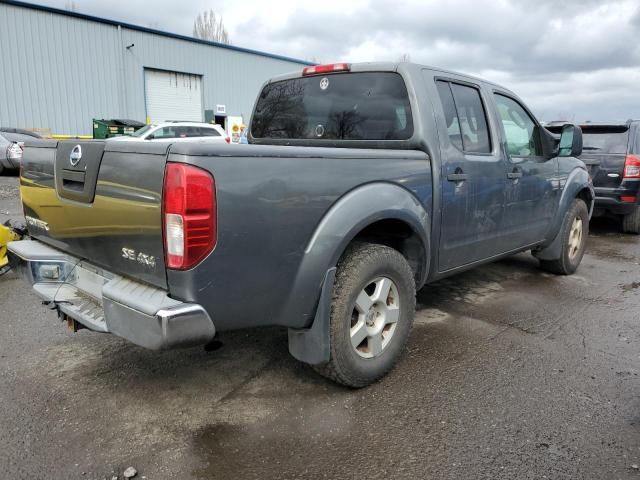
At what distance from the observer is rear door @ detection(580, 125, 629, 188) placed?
7.88m

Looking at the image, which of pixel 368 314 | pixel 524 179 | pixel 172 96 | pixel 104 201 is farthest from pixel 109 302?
pixel 172 96

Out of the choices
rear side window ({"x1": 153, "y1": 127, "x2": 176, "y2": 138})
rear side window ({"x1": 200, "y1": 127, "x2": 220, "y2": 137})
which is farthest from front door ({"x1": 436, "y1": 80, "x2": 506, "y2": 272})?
rear side window ({"x1": 200, "y1": 127, "x2": 220, "y2": 137})

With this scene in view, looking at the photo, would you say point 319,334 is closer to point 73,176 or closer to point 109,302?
point 109,302

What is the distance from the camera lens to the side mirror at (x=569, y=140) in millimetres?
4684

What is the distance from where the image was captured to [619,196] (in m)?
7.89

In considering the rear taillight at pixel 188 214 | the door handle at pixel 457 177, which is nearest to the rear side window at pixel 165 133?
the door handle at pixel 457 177

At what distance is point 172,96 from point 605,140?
898 inches

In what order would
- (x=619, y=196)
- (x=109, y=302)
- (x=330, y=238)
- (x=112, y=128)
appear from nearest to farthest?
(x=109, y=302) < (x=330, y=238) < (x=619, y=196) < (x=112, y=128)

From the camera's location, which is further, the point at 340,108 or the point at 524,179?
the point at 524,179

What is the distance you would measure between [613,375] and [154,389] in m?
2.94

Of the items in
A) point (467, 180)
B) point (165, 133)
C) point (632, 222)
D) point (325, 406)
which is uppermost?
point (165, 133)

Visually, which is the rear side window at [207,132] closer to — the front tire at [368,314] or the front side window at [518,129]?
the front side window at [518,129]

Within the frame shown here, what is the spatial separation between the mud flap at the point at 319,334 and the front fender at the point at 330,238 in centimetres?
3

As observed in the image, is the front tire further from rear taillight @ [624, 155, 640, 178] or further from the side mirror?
rear taillight @ [624, 155, 640, 178]
